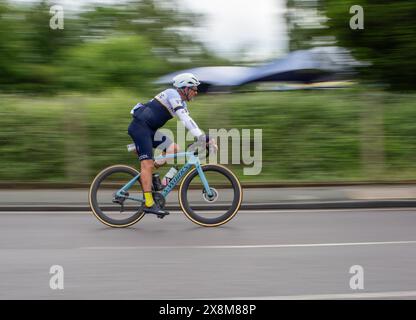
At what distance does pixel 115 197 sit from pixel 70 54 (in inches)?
402

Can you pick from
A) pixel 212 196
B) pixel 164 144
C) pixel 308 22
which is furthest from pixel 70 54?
pixel 212 196

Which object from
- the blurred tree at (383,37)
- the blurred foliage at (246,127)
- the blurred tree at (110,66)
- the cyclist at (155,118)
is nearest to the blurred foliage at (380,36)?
the blurred tree at (383,37)

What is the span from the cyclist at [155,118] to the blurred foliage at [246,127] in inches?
179

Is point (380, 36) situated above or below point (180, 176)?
above

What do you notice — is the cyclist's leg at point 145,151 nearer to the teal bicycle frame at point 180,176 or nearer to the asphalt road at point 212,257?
the teal bicycle frame at point 180,176

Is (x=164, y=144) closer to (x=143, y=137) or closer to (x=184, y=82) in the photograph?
(x=143, y=137)

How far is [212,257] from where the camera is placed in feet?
22.9

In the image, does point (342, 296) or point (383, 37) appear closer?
point (342, 296)

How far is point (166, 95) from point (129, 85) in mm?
8828

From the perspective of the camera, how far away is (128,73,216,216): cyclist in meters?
8.14

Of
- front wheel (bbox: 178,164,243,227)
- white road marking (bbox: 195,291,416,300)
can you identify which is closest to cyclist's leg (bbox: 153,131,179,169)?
front wheel (bbox: 178,164,243,227)
